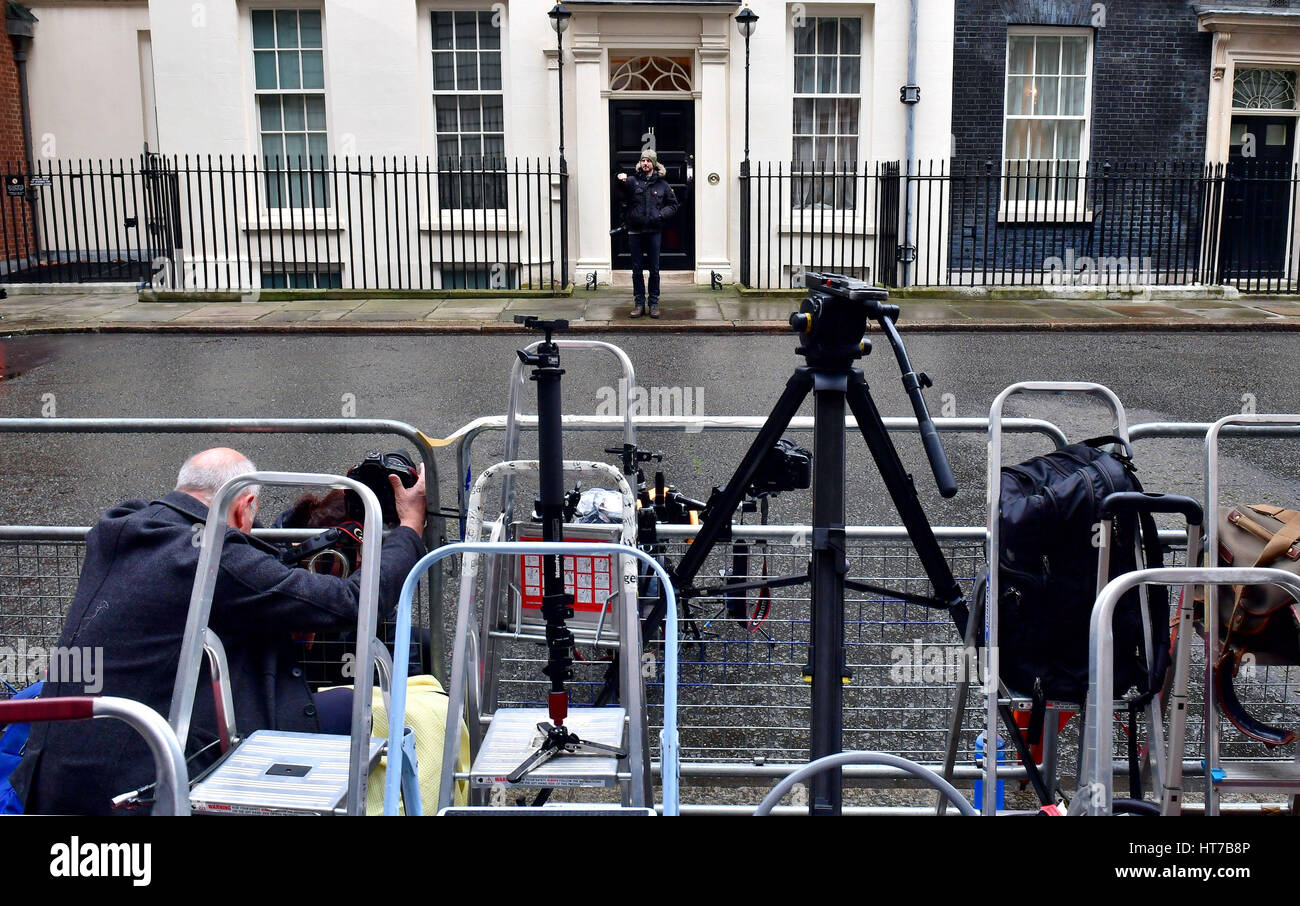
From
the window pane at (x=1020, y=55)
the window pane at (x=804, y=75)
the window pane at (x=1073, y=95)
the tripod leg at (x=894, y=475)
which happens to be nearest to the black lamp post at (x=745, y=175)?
the window pane at (x=804, y=75)

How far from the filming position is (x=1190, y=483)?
8.28 m

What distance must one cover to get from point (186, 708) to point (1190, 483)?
280 inches

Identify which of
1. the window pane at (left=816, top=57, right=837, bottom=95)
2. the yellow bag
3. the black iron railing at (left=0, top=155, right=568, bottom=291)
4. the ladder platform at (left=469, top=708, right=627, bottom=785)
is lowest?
the yellow bag

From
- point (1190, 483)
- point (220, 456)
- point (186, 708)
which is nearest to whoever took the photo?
point (186, 708)

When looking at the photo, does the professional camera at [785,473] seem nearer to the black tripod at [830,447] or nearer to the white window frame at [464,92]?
the black tripod at [830,447]

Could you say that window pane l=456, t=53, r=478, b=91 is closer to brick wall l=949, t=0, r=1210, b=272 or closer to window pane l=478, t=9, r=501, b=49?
window pane l=478, t=9, r=501, b=49

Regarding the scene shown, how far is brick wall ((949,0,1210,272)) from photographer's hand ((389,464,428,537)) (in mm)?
15780

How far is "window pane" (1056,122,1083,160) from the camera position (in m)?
19.2

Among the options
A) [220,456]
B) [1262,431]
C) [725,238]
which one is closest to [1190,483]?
[1262,431]

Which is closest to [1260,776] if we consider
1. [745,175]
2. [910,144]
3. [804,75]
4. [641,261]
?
[641,261]

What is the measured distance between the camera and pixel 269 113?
61.0 feet

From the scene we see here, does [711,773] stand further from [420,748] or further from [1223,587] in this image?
[1223,587]

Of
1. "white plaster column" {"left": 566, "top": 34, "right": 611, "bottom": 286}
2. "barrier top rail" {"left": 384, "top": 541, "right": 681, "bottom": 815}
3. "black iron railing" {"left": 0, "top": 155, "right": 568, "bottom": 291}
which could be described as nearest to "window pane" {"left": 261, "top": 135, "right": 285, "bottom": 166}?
"black iron railing" {"left": 0, "top": 155, "right": 568, "bottom": 291}

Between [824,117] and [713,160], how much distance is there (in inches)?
76.8
